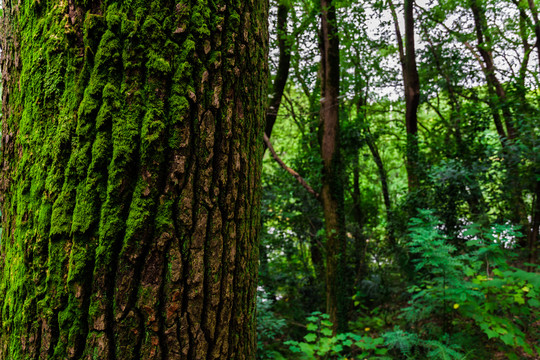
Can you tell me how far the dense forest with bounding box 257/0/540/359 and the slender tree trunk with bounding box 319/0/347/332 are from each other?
2 cm

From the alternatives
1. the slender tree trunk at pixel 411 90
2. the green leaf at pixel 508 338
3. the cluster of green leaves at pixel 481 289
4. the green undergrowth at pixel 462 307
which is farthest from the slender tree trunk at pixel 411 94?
the green leaf at pixel 508 338

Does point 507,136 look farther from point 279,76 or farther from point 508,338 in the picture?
point 279,76

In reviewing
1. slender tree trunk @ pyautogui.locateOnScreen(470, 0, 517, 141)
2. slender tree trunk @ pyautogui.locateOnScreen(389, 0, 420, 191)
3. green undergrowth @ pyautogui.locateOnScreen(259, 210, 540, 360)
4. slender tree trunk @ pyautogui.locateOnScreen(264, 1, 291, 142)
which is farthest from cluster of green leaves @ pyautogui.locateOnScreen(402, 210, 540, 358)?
slender tree trunk @ pyautogui.locateOnScreen(470, 0, 517, 141)

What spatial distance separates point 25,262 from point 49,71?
53 cm

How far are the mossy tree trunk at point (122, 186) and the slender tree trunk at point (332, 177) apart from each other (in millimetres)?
4862

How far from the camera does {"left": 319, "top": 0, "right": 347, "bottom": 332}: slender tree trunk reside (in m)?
5.45

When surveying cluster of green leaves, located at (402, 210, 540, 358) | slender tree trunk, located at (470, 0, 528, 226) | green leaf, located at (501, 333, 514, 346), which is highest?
slender tree trunk, located at (470, 0, 528, 226)

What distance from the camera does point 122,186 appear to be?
0.81 meters

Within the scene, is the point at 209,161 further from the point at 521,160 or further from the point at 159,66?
the point at 521,160

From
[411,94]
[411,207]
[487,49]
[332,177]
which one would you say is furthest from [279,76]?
[487,49]

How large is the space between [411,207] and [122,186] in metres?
6.76

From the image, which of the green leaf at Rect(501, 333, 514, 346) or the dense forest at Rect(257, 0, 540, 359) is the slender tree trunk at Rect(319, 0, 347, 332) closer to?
the dense forest at Rect(257, 0, 540, 359)

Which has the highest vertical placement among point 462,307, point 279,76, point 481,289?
point 279,76

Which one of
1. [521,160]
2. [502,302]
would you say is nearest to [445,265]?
[502,302]
